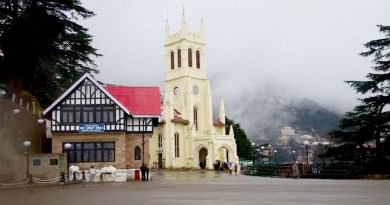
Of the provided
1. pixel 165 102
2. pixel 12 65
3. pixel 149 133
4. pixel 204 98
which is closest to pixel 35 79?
pixel 12 65

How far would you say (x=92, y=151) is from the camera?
4103 cm

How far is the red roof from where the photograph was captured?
41.9 meters

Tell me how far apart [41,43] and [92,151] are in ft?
34.3

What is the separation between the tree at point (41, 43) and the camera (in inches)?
1326

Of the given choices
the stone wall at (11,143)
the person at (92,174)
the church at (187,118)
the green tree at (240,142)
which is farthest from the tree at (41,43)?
the green tree at (240,142)

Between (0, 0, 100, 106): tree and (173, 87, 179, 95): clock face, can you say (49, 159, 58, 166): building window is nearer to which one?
(0, 0, 100, 106): tree

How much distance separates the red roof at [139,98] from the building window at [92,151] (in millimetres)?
3433

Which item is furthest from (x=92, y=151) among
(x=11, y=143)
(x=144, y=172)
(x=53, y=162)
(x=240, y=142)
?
(x=240, y=142)

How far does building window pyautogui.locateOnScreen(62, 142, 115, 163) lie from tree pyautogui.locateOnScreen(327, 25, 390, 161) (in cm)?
1686

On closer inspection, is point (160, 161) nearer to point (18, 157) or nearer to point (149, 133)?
point (149, 133)

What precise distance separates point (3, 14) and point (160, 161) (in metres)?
41.5

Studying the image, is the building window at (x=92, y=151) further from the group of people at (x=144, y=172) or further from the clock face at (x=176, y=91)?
the clock face at (x=176, y=91)

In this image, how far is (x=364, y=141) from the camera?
33.8 meters

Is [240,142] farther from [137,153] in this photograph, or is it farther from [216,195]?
[216,195]
